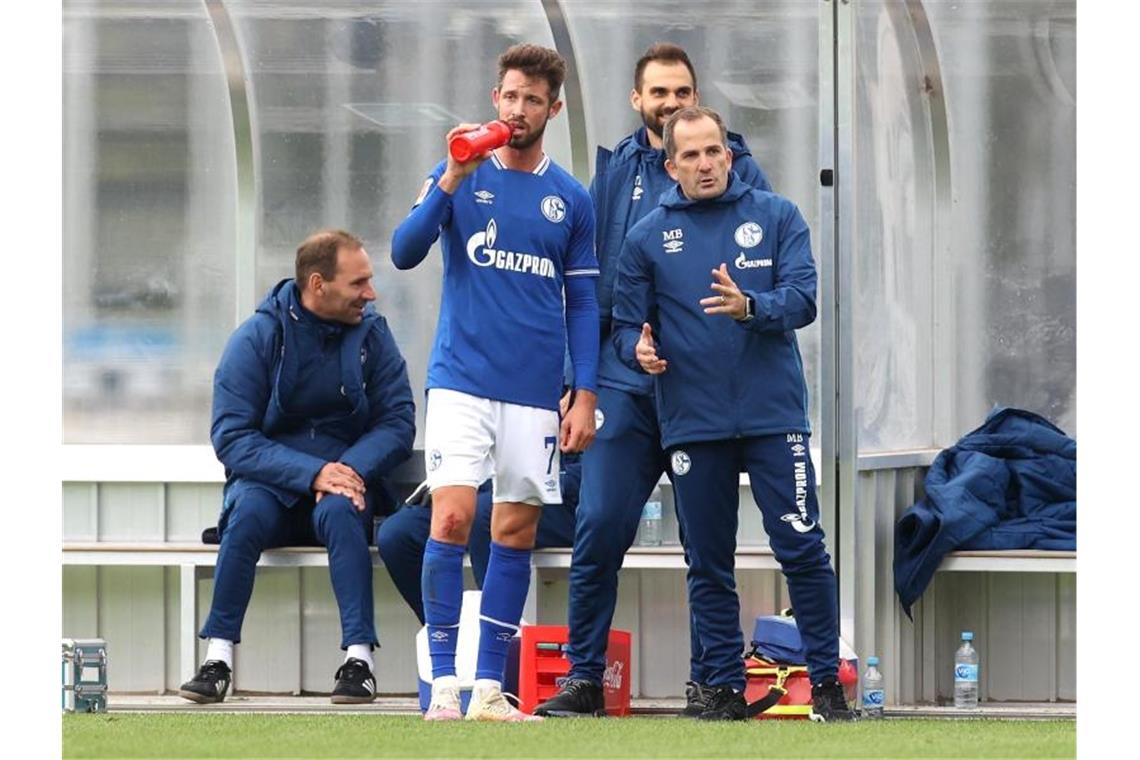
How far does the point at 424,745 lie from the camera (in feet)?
17.0

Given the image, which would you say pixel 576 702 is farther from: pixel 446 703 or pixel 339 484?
pixel 339 484

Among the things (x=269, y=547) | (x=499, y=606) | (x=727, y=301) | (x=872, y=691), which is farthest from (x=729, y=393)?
(x=269, y=547)

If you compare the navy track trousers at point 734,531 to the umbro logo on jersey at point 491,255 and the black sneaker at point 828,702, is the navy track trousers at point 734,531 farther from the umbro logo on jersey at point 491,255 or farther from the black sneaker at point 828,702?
the umbro logo on jersey at point 491,255

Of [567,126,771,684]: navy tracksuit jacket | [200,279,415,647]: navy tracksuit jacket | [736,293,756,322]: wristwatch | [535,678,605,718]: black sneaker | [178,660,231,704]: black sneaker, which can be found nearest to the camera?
[736,293,756,322]: wristwatch

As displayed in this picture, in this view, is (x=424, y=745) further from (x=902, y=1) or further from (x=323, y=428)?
(x=902, y=1)

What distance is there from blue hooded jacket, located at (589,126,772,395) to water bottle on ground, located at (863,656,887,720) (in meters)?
1.18

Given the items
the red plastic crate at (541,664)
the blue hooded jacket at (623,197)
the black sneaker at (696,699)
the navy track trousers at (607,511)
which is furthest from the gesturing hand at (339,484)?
the black sneaker at (696,699)

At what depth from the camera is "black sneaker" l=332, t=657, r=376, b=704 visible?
23.1 ft

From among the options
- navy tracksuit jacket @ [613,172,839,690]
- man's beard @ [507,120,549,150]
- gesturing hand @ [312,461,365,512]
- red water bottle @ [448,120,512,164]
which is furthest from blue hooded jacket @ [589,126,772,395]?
gesturing hand @ [312,461,365,512]

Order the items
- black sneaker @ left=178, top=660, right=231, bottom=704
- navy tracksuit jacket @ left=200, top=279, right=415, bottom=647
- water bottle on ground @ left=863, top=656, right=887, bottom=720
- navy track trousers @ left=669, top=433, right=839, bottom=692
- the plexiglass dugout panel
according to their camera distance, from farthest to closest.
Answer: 1. the plexiglass dugout panel
2. navy tracksuit jacket @ left=200, top=279, right=415, bottom=647
3. black sneaker @ left=178, top=660, right=231, bottom=704
4. water bottle on ground @ left=863, top=656, right=887, bottom=720
5. navy track trousers @ left=669, top=433, right=839, bottom=692

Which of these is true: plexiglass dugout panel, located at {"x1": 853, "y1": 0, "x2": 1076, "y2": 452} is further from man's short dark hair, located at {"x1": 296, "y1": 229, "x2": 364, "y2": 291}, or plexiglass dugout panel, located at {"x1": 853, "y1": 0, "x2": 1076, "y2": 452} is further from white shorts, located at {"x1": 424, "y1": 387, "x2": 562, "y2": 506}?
white shorts, located at {"x1": 424, "y1": 387, "x2": 562, "y2": 506}

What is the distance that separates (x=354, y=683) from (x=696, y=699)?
1.28 meters

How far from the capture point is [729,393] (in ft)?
19.6

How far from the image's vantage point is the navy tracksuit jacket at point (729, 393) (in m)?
5.98
